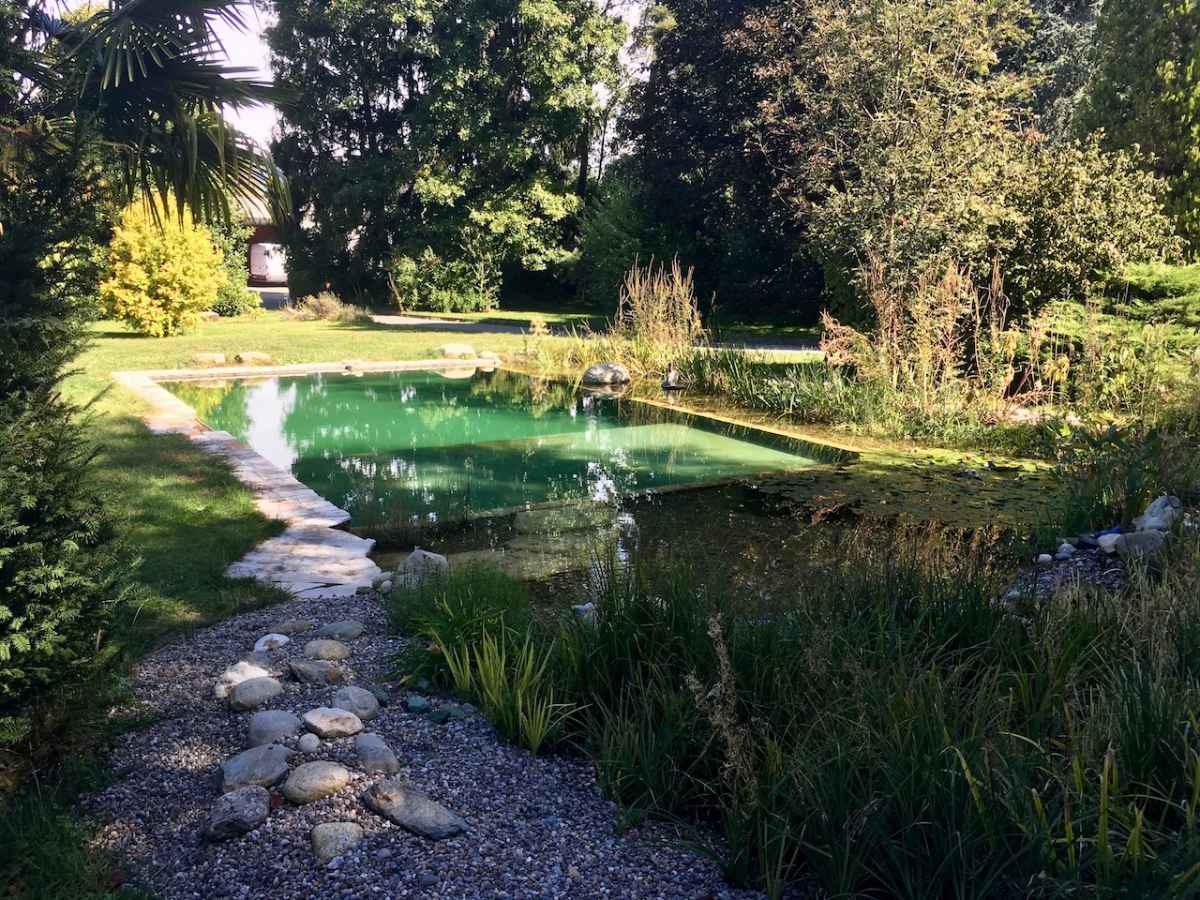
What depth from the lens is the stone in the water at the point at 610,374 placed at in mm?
11898

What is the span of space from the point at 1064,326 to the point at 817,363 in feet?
10.0

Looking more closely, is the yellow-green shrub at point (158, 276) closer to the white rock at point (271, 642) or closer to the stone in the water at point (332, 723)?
the white rock at point (271, 642)

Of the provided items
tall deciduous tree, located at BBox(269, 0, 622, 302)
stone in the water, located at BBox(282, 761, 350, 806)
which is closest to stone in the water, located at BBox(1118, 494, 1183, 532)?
stone in the water, located at BBox(282, 761, 350, 806)

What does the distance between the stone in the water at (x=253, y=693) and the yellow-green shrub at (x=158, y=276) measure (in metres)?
13.8

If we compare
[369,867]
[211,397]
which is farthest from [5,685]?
[211,397]

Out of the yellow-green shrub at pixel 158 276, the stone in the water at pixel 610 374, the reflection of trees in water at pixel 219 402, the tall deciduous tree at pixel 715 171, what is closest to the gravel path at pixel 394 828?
the reflection of trees in water at pixel 219 402

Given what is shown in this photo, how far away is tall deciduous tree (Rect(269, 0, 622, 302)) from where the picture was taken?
22641mm

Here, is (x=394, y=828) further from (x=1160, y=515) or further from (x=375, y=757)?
(x=1160, y=515)

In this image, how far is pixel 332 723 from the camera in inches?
108

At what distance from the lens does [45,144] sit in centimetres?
332

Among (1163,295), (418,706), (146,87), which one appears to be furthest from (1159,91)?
(418,706)

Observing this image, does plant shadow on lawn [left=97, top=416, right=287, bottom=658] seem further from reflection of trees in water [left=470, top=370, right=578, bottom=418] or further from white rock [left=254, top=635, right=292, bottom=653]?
reflection of trees in water [left=470, top=370, right=578, bottom=418]

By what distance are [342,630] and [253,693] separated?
774 mm

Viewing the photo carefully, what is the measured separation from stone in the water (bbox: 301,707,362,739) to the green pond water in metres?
3.13
